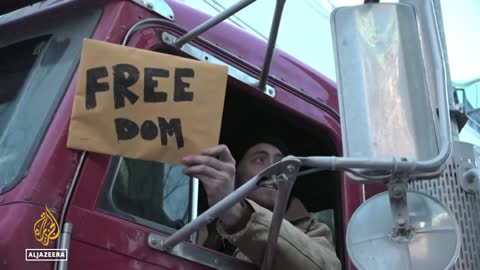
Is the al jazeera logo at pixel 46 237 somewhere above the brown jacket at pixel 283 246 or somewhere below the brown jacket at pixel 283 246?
below

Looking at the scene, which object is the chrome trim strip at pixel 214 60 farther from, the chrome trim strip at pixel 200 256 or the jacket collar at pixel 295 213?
the chrome trim strip at pixel 200 256

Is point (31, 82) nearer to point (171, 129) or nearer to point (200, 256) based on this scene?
point (171, 129)

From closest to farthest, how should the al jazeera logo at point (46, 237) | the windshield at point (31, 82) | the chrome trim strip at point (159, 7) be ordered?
the al jazeera logo at point (46, 237) → the windshield at point (31, 82) → the chrome trim strip at point (159, 7)

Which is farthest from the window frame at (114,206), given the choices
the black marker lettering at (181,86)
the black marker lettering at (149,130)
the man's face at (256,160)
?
the man's face at (256,160)

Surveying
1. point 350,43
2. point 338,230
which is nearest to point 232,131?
point 338,230

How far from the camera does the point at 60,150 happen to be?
1715mm

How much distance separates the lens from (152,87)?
1845mm

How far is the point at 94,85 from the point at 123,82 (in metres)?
0.07

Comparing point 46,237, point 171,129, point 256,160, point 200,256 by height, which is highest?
point 256,160

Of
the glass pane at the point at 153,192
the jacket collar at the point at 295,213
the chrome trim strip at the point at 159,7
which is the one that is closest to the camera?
the glass pane at the point at 153,192

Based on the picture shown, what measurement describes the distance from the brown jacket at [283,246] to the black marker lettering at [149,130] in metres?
0.34

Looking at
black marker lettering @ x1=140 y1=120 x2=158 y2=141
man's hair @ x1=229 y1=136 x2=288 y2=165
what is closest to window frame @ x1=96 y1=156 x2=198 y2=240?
black marker lettering @ x1=140 y1=120 x2=158 y2=141

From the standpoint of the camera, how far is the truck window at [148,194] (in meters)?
1.85

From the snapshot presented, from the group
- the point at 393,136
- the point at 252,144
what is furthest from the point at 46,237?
the point at 252,144
